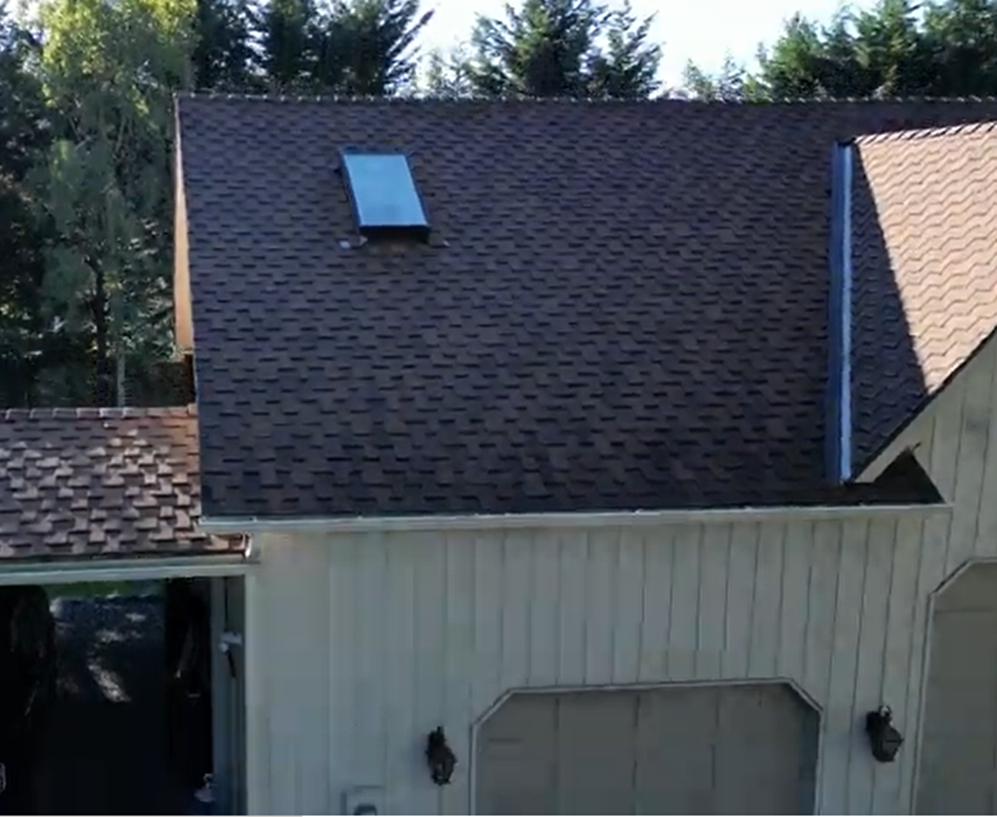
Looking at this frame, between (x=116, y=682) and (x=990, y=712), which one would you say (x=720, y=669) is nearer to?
(x=990, y=712)

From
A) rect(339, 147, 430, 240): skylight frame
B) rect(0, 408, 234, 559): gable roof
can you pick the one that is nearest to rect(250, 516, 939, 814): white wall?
rect(0, 408, 234, 559): gable roof

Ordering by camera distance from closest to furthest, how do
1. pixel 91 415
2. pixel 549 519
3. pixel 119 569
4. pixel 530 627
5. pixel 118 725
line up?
1. pixel 119 569
2. pixel 549 519
3. pixel 530 627
4. pixel 91 415
5. pixel 118 725

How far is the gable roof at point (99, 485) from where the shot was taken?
792 cm

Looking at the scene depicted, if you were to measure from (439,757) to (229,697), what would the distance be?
2064mm

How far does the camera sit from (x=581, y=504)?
26.6ft

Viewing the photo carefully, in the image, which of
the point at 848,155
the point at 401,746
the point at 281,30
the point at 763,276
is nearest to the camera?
the point at 401,746

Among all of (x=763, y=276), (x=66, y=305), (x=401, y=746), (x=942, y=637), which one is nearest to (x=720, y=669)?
(x=942, y=637)

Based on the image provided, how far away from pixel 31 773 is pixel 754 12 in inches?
993

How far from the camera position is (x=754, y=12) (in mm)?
29859

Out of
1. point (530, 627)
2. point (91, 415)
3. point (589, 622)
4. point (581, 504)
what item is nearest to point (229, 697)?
point (91, 415)

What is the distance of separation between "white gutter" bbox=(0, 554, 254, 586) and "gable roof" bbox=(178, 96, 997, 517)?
17.3 inches

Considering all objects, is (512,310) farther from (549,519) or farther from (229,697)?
(229,697)

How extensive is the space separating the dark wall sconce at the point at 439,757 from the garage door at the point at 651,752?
0.32 meters

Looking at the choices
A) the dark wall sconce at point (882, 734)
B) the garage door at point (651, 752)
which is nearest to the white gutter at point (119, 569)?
the garage door at point (651, 752)
